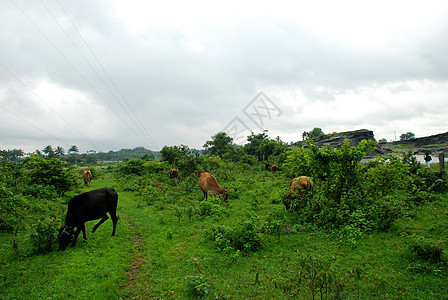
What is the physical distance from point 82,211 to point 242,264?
5727 millimetres

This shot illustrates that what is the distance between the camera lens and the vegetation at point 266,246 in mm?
4840

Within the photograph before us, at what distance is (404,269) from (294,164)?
19.9 ft

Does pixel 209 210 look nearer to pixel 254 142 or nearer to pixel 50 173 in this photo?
pixel 50 173

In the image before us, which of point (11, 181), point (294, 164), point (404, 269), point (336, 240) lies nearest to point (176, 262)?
point (336, 240)

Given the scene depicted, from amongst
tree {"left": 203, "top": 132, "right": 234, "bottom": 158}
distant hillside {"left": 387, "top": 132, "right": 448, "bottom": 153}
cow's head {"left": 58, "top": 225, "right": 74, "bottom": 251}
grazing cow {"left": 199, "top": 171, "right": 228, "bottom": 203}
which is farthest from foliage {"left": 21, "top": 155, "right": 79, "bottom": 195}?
distant hillside {"left": 387, "top": 132, "right": 448, "bottom": 153}

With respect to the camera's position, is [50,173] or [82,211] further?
[50,173]

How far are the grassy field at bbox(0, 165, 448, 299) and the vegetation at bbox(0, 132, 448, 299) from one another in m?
0.03

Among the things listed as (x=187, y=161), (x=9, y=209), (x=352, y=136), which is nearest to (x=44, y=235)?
(x=9, y=209)

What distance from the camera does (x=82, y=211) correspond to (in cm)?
766

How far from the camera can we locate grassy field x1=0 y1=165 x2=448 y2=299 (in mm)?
4664

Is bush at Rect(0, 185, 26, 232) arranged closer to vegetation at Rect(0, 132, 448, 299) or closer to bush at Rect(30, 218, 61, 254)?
vegetation at Rect(0, 132, 448, 299)

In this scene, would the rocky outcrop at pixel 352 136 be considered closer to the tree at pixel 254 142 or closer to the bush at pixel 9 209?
the tree at pixel 254 142

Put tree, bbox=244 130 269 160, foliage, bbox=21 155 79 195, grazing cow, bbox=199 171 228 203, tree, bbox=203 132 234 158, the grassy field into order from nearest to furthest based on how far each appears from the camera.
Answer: the grassy field → foliage, bbox=21 155 79 195 → grazing cow, bbox=199 171 228 203 → tree, bbox=203 132 234 158 → tree, bbox=244 130 269 160

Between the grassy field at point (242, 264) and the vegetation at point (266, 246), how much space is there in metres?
0.03
